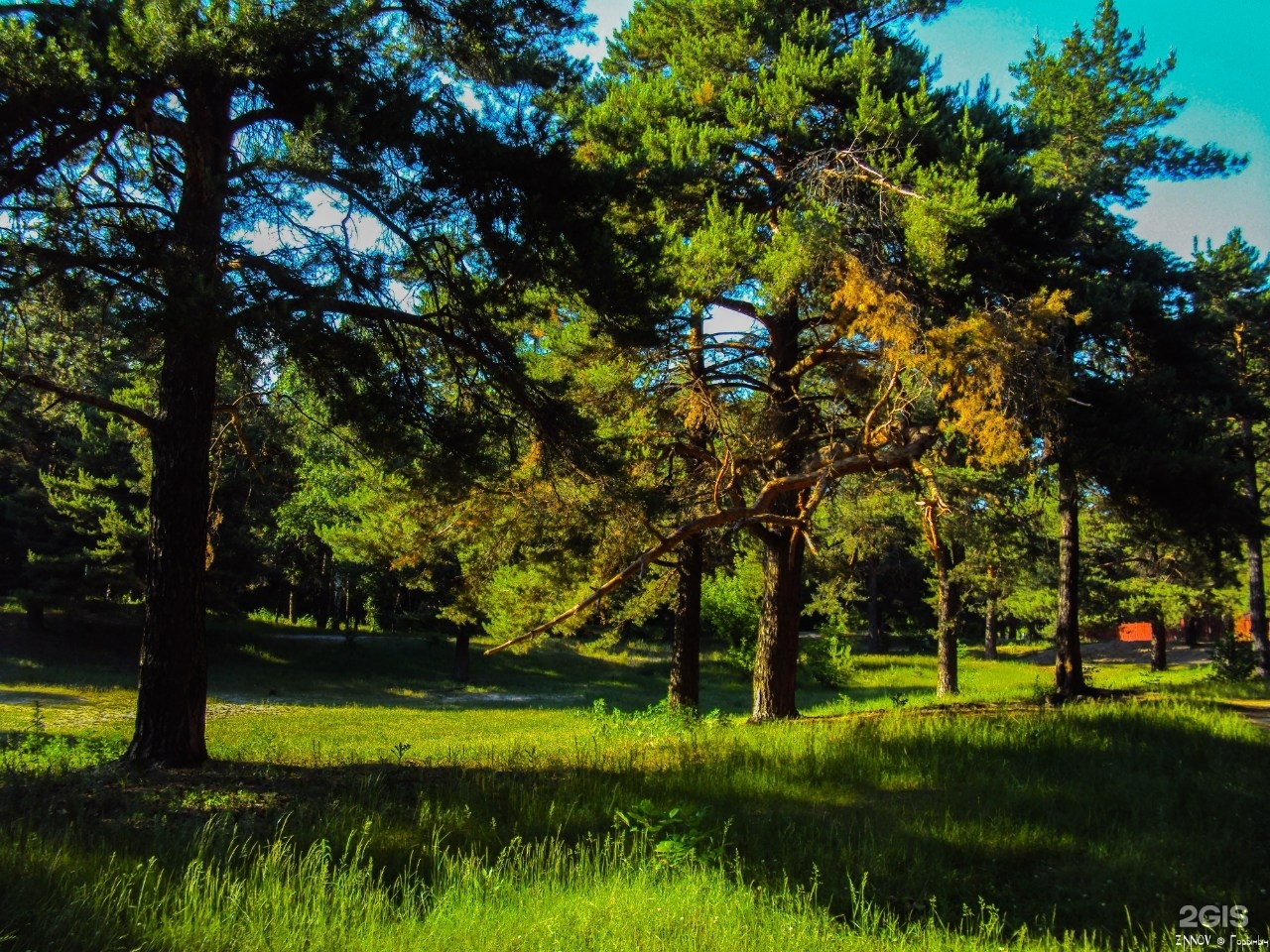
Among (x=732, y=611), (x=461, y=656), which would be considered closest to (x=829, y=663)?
(x=732, y=611)

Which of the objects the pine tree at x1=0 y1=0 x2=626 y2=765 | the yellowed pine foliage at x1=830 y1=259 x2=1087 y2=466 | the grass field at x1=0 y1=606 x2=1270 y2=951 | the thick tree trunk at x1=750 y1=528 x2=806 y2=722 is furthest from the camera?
the thick tree trunk at x1=750 y1=528 x2=806 y2=722

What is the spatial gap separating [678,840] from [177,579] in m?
5.49

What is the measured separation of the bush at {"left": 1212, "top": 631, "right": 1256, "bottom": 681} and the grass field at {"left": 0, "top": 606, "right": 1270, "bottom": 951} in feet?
39.3

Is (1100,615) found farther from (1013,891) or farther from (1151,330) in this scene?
(1013,891)

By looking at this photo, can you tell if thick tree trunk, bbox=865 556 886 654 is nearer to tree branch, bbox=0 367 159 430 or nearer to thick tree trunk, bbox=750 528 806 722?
thick tree trunk, bbox=750 528 806 722

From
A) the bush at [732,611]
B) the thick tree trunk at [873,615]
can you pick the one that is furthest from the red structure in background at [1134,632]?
the bush at [732,611]

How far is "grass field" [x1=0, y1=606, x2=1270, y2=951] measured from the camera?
3.82 metres

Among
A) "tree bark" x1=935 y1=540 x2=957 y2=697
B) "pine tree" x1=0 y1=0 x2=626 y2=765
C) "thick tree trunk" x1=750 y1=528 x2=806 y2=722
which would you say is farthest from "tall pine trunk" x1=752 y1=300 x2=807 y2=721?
"tree bark" x1=935 y1=540 x2=957 y2=697

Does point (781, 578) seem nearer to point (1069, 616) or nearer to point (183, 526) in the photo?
point (1069, 616)

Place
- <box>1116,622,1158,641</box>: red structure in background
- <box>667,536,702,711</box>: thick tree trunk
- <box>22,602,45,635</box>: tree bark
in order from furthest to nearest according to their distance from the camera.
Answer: <box>1116,622,1158,641</box>: red structure in background
<box>22,602,45,635</box>: tree bark
<box>667,536,702,711</box>: thick tree trunk

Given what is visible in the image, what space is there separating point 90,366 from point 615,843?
8.79 m

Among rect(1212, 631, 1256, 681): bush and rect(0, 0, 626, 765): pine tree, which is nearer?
rect(0, 0, 626, 765): pine tree

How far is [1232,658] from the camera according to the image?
22438 mm

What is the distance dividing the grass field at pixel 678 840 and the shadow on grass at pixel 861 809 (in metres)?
0.03
